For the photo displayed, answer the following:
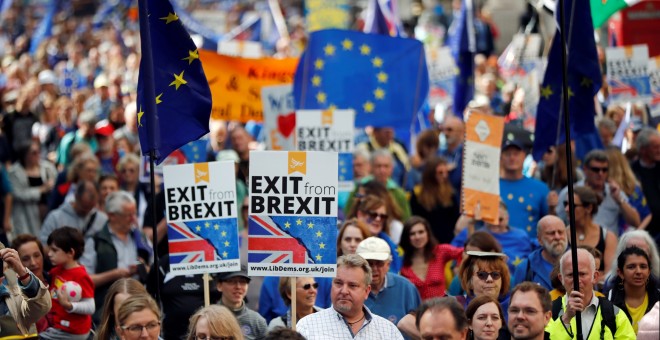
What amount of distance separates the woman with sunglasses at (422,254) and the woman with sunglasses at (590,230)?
1004mm

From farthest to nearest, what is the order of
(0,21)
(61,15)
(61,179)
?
(61,15) < (0,21) < (61,179)

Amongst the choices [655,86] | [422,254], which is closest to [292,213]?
→ [422,254]

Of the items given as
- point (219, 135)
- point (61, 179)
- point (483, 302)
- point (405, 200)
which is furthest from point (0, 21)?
point (483, 302)

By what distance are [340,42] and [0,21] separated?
1042 inches

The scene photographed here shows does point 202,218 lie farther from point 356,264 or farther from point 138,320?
point 138,320

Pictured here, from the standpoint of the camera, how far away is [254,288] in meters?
13.1

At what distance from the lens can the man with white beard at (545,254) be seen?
38.8 feet

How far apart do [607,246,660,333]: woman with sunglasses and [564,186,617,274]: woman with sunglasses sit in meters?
1.58

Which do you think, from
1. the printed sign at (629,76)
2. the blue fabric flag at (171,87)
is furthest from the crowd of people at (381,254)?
the blue fabric flag at (171,87)

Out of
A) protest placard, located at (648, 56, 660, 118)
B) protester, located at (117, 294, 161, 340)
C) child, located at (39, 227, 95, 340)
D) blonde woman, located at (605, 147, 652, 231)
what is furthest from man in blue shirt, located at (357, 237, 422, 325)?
protest placard, located at (648, 56, 660, 118)

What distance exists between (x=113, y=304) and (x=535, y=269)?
11.9 feet

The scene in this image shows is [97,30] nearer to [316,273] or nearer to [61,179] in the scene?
[61,179]

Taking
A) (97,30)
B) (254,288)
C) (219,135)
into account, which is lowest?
(254,288)

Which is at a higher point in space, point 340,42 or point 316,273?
point 340,42
